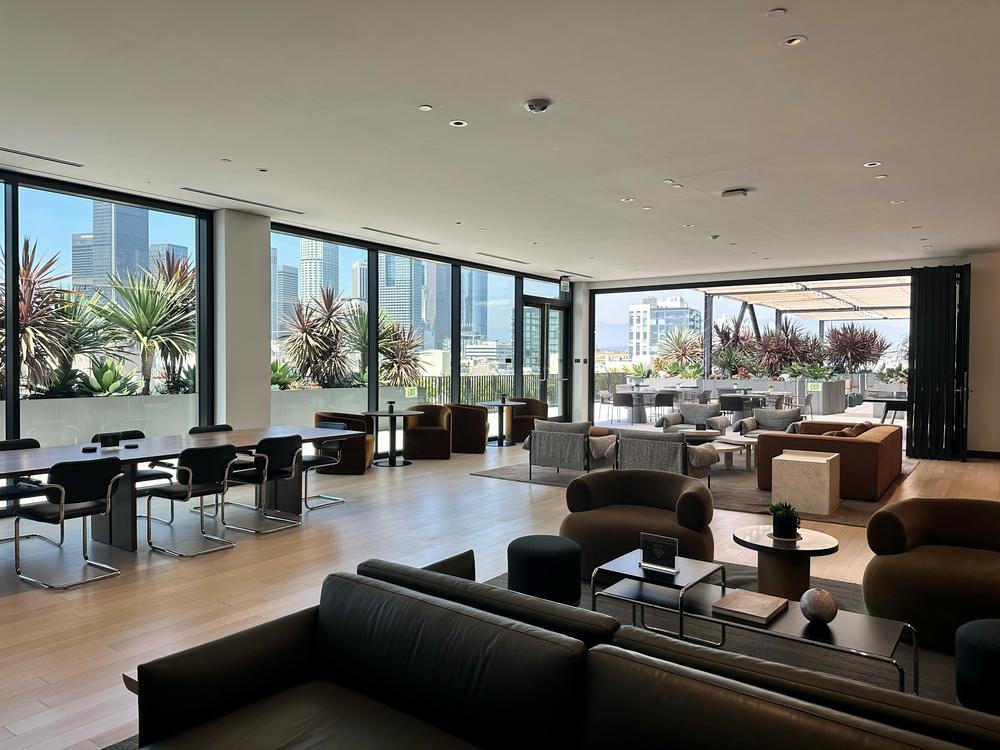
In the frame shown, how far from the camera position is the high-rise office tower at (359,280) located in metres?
10.1

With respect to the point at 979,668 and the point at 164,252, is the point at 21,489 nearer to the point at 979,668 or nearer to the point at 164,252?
the point at 164,252

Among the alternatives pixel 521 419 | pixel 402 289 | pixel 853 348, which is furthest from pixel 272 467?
pixel 853 348

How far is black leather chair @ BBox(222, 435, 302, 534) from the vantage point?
19.2 feet

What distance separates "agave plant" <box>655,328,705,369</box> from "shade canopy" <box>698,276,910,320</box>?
110 cm

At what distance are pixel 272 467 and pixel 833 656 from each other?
14.4 ft

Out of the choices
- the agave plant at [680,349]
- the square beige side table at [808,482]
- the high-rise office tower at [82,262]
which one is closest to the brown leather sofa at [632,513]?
the square beige side table at [808,482]

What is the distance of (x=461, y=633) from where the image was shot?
A: 2.07m

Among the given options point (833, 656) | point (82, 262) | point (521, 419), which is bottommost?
point (833, 656)

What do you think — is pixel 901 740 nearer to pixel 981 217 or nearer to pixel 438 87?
pixel 438 87

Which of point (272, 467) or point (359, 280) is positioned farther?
point (359, 280)

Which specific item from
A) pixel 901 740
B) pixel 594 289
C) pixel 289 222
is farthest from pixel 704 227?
pixel 901 740

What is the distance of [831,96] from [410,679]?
417cm

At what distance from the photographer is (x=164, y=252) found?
7801mm

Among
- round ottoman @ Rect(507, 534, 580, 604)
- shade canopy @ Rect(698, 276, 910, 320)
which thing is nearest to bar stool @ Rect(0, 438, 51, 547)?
round ottoman @ Rect(507, 534, 580, 604)
